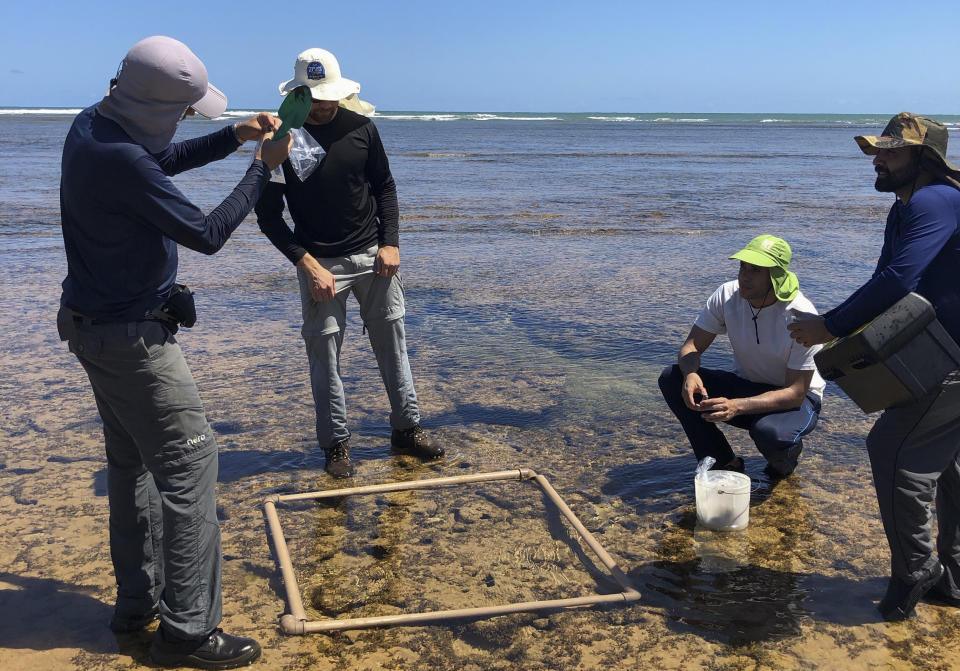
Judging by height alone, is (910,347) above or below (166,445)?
above

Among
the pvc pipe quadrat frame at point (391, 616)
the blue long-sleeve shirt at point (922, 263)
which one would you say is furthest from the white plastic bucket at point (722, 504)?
the blue long-sleeve shirt at point (922, 263)

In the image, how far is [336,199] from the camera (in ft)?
15.5

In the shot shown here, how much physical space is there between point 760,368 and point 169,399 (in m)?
3.00

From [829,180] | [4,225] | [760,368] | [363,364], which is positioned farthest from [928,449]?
[829,180]

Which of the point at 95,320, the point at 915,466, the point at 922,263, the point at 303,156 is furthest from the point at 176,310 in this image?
the point at 915,466

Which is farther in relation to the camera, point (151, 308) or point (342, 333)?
point (342, 333)

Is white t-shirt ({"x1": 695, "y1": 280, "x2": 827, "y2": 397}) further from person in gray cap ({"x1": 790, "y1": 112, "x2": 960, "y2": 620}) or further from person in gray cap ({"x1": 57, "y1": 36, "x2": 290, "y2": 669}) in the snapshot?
person in gray cap ({"x1": 57, "y1": 36, "x2": 290, "y2": 669})

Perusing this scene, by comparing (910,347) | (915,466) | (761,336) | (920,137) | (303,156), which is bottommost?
(915,466)

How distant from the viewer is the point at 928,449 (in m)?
3.29

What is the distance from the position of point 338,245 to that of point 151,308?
190 centimetres

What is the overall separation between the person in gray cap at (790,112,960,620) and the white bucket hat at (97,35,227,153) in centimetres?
243

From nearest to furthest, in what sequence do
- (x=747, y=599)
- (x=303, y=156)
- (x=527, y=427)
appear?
(x=747, y=599) < (x=303, y=156) < (x=527, y=427)

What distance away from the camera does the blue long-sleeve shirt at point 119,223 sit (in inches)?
108

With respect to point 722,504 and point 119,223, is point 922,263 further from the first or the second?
point 119,223
